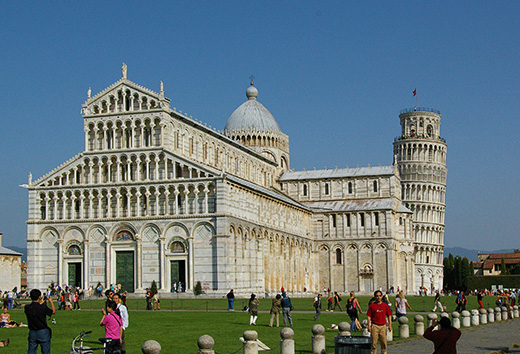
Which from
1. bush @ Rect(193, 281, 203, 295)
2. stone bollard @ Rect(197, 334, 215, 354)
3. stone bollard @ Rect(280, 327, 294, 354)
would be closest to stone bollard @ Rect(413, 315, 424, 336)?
stone bollard @ Rect(280, 327, 294, 354)

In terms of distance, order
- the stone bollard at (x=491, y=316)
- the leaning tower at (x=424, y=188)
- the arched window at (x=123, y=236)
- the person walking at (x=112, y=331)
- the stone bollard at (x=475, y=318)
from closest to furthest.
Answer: the person walking at (x=112, y=331) → the stone bollard at (x=475, y=318) → the stone bollard at (x=491, y=316) → the arched window at (x=123, y=236) → the leaning tower at (x=424, y=188)

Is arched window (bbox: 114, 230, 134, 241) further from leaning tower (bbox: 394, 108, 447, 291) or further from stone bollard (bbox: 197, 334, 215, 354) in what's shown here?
leaning tower (bbox: 394, 108, 447, 291)

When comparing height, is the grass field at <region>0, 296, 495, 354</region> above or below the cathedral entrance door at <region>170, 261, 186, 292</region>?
below

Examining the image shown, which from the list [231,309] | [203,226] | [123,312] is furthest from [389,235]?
[123,312]

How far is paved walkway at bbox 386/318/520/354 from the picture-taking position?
83.9 feet

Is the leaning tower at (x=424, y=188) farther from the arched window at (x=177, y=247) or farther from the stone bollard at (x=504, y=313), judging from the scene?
the stone bollard at (x=504, y=313)

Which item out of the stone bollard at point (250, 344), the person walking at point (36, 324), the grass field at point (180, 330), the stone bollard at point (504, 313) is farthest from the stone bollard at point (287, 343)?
the stone bollard at point (504, 313)

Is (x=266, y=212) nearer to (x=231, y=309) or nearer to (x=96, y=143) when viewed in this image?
(x=96, y=143)

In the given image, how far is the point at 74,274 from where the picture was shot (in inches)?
2768

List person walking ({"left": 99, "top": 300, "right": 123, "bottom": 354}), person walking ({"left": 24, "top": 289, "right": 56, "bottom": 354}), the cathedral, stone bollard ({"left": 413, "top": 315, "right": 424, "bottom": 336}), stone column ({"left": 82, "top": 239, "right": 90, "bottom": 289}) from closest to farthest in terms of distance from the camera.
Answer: person walking ({"left": 24, "top": 289, "right": 56, "bottom": 354}) → person walking ({"left": 99, "top": 300, "right": 123, "bottom": 354}) → stone bollard ({"left": 413, "top": 315, "right": 424, "bottom": 336}) → the cathedral → stone column ({"left": 82, "top": 239, "right": 90, "bottom": 289})

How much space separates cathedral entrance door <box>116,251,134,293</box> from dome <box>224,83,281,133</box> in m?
35.5

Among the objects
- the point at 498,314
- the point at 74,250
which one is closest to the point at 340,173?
the point at 74,250

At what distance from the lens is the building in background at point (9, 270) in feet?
294

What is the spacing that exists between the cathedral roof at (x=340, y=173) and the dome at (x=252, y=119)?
6.86m
